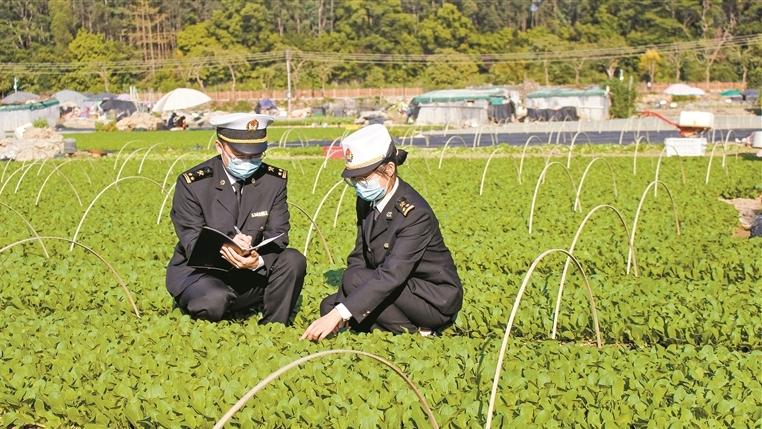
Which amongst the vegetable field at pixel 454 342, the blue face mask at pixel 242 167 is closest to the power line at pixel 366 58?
the vegetable field at pixel 454 342

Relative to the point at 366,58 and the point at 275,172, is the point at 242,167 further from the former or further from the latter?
the point at 366,58

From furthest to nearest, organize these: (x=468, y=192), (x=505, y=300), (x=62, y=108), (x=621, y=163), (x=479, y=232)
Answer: (x=62, y=108) < (x=621, y=163) < (x=468, y=192) < (x=479, y=232) < (x=505, y=300)

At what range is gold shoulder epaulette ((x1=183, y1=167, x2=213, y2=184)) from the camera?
666 centimetres

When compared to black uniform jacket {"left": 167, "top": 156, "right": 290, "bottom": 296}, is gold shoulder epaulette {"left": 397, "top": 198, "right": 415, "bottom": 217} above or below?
above

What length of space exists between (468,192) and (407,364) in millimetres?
9988

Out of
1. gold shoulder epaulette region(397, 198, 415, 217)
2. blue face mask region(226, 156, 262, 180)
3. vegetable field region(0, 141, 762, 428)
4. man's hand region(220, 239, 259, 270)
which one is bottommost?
vegetable field region(0, 141, 762, 428)

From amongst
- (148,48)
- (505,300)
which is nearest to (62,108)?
(148,48)

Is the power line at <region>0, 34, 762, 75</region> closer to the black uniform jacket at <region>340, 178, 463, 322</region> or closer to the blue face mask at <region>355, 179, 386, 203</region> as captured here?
the black uniform jacket at <region>340, 178, 463, 322</region>

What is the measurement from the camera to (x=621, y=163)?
20156mm

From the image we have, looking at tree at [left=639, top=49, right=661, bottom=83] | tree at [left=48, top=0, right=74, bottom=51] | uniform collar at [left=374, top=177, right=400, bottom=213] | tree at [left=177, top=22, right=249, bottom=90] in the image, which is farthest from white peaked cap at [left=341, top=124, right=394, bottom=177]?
tree at [left=48, top=0, right=74, bottom=51]

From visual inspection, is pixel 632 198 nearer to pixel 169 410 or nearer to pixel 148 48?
pixel 169 410

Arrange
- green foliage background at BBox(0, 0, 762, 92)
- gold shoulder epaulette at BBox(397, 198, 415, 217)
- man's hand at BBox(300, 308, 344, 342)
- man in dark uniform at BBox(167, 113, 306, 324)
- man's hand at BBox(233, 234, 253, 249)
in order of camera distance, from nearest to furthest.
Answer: man's hand at BBox(300, 308, 344, 342), gold shoulder epaulette at BBox(397, 198, 415, 217), man's hand at BBox(233, 234, 253, 249), man in dark uniform at BBox(167, 113, 306, 324), green foliage background at BBox(0, 0, 762, 92)

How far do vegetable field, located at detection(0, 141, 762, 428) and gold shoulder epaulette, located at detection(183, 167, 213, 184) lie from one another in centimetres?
106

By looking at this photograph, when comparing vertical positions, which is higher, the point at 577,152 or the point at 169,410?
the point at 169,410
